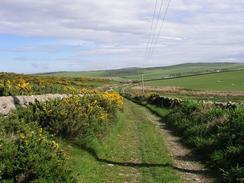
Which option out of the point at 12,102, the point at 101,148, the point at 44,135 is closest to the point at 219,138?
the point at 101,148

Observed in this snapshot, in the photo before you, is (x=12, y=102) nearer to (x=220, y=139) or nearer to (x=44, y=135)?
(x=44, y=135)

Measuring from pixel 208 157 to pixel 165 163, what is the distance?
145 centimetres

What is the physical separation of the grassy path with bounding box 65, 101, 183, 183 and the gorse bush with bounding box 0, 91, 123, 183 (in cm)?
66

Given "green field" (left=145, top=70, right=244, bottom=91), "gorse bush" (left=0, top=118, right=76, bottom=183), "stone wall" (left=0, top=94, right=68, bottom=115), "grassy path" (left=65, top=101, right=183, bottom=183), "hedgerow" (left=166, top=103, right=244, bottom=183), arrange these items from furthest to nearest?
1. "green field" (left=145, top=70, right=244, bottom=91)
2. "stone wall" (left=0, top=94, right=68, bottom=115)
3. "hedgerow" (left=166, top=103, right=244, bottom=183)
4. "grassy path" (left=65, top=101, right=183, bottom=183)
5. "gorse bush" (left=0, top=118, right=76, bottom=183)

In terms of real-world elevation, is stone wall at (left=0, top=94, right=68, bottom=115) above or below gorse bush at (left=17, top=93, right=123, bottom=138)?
above

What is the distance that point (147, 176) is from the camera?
427 inches

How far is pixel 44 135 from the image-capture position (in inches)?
417

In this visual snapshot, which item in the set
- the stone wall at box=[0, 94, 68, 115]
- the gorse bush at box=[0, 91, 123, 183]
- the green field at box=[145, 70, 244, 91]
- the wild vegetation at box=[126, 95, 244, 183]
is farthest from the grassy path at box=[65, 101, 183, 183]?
the green field at box=[145, 70, 244, 91]

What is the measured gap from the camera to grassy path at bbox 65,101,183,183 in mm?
10609

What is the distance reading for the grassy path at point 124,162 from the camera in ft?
34.8

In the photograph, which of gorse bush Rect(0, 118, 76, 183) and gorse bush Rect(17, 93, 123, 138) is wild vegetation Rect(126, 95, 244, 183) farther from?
gorse bush Rect(0, 118, 76, 183)

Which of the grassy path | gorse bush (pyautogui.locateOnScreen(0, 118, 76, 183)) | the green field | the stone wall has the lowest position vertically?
the green field

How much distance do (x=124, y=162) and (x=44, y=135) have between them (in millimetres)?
3024

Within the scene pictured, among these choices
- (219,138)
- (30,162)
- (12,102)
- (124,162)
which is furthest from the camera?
(219,138)
